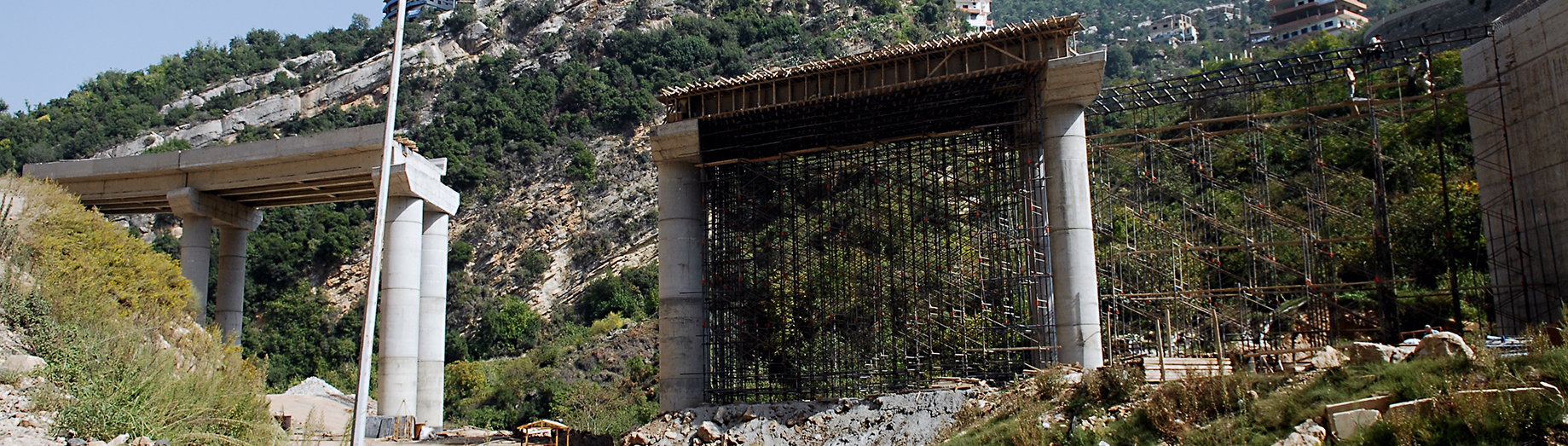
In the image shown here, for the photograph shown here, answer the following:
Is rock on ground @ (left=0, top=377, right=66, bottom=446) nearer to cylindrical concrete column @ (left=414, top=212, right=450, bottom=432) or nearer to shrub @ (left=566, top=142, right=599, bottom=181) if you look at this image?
cylindrical concrete column @ (left=414, top=212, right=450, bottom=432)

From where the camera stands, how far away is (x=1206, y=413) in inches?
590

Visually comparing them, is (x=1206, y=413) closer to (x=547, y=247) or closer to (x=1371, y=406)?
(x=1371, y=406)

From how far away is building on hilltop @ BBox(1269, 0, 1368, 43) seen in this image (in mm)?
119062

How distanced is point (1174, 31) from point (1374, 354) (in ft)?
461

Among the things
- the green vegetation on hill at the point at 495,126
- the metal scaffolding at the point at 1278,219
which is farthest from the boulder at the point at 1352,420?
the green vegetation on hill at the point at 495,126

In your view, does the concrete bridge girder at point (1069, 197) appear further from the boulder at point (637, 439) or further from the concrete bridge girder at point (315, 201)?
the concrete bridge girder at point (315, 201)

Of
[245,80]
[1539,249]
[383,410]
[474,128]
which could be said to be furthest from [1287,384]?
[245,80]

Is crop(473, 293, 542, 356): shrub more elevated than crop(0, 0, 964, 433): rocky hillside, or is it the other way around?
crop(0, 0, 964, 433): rocky hillside

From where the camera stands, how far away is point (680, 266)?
27016 millimetres

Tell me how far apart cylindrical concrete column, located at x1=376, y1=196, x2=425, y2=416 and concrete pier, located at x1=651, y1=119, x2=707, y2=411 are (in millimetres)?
6520

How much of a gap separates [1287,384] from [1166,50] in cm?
11694

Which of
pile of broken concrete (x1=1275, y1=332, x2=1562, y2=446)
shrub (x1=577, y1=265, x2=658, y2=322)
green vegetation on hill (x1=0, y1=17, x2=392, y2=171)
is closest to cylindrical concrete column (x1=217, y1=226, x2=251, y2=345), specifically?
pile of broken concrete (x1=1275, y1=332, x2=1562, y2=446)

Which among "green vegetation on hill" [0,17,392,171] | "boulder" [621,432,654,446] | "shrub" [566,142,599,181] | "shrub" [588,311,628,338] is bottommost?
"boulder" [621,432,654,446]

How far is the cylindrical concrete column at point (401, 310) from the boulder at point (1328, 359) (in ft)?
68.2
